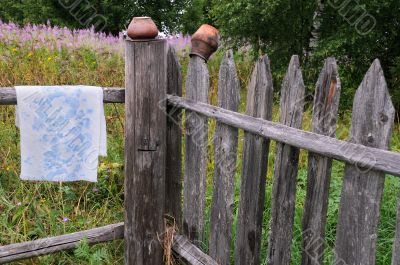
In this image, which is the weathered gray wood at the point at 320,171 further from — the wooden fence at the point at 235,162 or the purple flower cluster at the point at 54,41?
the purple flower cluster at the point at 54,41

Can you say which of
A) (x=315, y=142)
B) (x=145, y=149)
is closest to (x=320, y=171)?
(x=315, y=142)

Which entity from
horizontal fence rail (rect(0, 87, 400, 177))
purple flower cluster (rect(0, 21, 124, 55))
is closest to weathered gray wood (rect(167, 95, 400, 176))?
horizontal fence rail (rect(0, 87, 400, 177))

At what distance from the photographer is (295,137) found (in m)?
1.63

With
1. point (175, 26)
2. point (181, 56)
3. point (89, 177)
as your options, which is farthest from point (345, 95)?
point (175, 26)

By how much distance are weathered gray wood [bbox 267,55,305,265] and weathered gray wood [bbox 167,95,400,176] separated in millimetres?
70

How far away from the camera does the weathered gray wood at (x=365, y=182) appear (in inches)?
52.8

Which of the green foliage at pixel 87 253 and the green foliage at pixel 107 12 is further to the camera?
the green foliage at pixel 107 12

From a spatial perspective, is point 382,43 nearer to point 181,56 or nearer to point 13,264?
point 181,56

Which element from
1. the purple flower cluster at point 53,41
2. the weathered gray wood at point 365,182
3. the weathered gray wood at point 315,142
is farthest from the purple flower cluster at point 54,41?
the weathered gray wood at point 365,182

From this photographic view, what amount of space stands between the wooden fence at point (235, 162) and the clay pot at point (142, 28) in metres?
0.04

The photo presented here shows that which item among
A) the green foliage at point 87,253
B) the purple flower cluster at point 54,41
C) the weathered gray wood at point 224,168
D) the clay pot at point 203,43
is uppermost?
the purple flower cluster at point 54,41

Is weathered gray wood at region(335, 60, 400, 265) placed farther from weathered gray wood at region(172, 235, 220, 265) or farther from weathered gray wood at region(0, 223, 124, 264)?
weathered gray wood at region(0, 223, 124, 264)

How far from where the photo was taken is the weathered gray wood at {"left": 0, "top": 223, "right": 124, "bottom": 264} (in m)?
2.40

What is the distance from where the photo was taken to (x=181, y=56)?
21.0 feet
